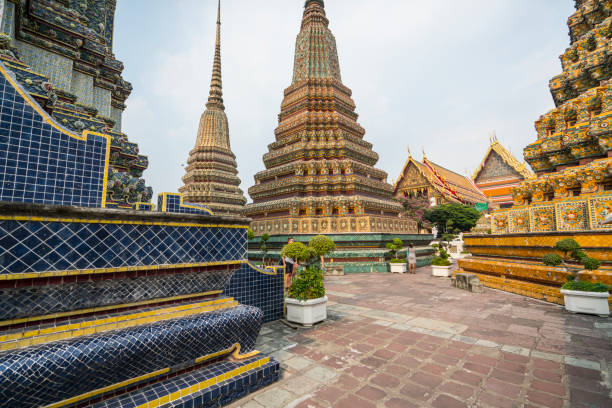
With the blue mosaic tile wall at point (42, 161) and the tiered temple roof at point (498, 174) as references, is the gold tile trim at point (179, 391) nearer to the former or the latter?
the blue mosaic tile wall at point (42, 161)

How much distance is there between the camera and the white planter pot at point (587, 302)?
18.8 ft

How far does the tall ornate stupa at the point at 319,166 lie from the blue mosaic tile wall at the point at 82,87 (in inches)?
396

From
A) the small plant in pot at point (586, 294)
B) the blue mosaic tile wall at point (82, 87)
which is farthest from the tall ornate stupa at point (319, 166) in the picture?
the blue mosaic tile wall at point (82, 87)

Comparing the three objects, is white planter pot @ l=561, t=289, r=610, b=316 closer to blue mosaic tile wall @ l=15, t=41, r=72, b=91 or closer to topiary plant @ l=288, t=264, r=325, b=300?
topiary plant @ l=288, t=264, r=325, b=300

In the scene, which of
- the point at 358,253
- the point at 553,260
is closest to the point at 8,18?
the point at 553,260

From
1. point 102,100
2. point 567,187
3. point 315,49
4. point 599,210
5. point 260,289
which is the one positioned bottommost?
point 260,289

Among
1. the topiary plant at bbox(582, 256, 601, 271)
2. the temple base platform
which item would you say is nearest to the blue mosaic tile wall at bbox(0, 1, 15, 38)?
the temple base platform

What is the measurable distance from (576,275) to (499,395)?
19.4ft

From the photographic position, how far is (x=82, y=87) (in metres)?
8.16

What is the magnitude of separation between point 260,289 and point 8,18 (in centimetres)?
738

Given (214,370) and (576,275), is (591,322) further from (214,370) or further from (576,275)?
(214,370)

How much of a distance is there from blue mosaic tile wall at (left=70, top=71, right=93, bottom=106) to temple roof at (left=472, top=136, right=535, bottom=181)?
135 feet

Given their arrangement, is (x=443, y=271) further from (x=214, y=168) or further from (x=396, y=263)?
(x=214, y=168)

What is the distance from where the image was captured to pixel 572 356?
12.5 ft
